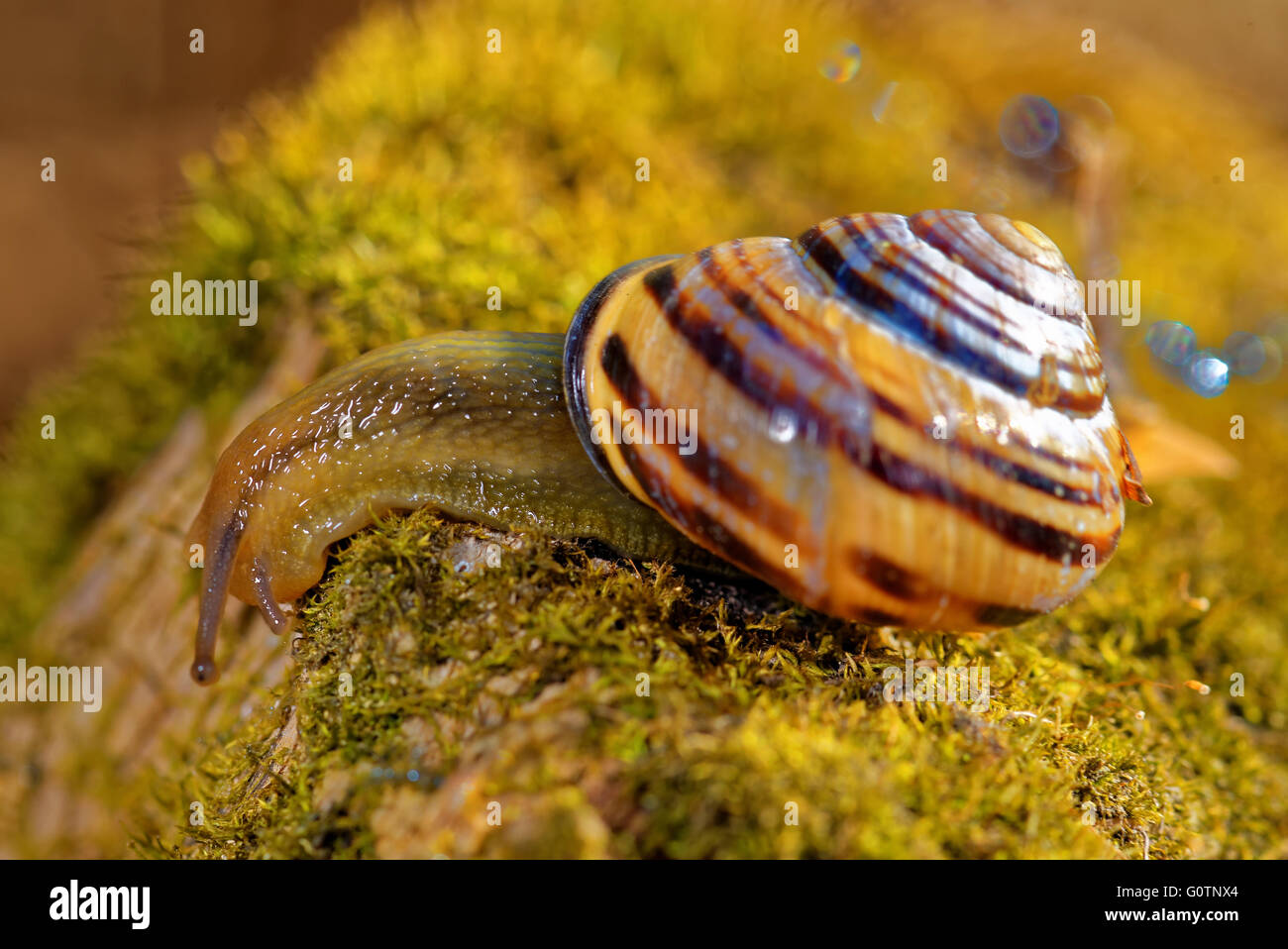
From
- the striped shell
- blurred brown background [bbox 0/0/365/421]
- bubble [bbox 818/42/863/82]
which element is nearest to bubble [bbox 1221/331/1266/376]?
bubble [bbox 818/42/863/82]

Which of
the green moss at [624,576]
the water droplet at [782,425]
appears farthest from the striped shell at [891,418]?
the green moss at [624,576]

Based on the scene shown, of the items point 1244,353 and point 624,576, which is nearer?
point 624,576

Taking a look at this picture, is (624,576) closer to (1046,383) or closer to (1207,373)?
(1046,383)

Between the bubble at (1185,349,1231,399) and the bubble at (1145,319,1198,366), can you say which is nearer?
the bubble at (1185,349,1231,399)

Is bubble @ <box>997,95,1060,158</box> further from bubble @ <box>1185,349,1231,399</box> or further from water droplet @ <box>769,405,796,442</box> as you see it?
water droplet @ <box>769,405,796,442</box>

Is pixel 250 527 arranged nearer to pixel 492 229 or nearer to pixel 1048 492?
pixel 492 229

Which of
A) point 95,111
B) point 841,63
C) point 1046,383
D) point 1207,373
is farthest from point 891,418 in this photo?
point 95,111

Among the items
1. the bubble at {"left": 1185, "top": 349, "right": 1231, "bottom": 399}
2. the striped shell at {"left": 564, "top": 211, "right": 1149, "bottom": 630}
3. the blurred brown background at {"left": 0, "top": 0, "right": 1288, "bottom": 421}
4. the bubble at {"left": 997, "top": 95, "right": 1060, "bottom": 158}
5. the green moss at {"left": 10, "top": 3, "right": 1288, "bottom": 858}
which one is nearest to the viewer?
the green moss at {"left": 10, "top": 3, "right": 1288, "bottom": 858}
